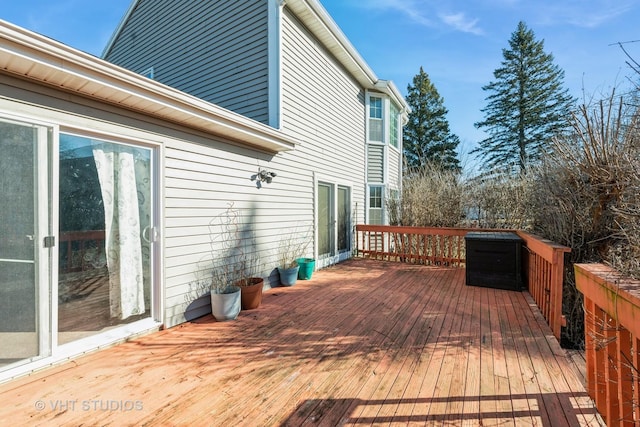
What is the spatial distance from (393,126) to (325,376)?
882 cm

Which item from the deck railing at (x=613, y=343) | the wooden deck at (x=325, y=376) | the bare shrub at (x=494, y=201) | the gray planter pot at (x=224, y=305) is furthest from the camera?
the bare shrub at (x=494, y=201)

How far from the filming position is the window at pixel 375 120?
28.3 ft

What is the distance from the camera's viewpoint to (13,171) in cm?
214

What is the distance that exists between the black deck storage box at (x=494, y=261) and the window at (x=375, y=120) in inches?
182

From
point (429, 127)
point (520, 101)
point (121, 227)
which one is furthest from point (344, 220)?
point (520, 101)

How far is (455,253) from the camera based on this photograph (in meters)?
6.42

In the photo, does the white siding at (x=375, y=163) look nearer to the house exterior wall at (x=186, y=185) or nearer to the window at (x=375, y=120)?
the window at (x=375, y=120)

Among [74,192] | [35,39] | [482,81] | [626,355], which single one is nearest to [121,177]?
[74,192]

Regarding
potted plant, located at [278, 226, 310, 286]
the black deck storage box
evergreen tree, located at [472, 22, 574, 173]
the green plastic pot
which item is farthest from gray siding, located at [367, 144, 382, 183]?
evergreen tree, located at [472, 22, 574, 173]

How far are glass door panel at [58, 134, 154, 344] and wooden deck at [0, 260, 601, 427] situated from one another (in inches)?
14.3

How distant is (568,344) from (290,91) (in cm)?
542

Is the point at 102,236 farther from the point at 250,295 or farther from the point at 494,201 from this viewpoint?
the point at 494,201

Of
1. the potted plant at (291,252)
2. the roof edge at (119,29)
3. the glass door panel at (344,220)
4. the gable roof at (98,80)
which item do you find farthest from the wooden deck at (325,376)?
the roof edge at (119,29)

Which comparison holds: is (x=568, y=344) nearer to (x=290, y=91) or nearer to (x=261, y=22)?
(x=290, y=91)
